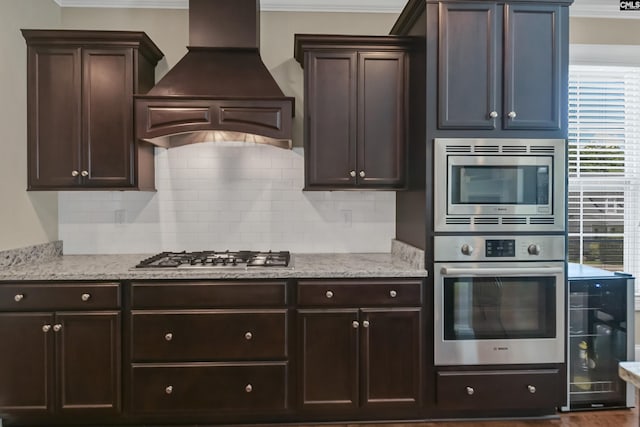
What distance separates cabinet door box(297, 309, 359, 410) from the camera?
2.42 meters

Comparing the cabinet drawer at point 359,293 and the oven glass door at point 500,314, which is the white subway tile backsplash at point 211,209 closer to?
the cabinet drawer at point 359,293

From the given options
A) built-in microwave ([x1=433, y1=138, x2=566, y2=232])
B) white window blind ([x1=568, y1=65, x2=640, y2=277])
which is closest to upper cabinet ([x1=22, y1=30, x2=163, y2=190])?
built-in microwave ([x1=433, y1=138, x2=566, y2=232])

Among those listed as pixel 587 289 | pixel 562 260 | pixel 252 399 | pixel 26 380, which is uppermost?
pixel 562 260

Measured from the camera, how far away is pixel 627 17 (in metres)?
3.27

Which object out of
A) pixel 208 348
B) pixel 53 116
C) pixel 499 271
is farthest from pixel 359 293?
pixel 53 116

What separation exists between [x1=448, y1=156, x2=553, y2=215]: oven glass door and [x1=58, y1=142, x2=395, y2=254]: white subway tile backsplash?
1084 millimetres

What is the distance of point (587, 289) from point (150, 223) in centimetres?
332

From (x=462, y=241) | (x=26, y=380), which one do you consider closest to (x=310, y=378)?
(x=462, y=241)

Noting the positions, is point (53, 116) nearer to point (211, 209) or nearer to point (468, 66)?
point (211, 209)

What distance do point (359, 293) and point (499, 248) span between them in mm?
929

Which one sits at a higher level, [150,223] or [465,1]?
[465,1]

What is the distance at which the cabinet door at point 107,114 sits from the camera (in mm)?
2682

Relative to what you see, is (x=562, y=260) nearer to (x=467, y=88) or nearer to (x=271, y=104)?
(x=467, y=88)

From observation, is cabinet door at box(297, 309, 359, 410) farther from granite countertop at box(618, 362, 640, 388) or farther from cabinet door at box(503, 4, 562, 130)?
cabinet door at box(503, 4, 562, 130)
